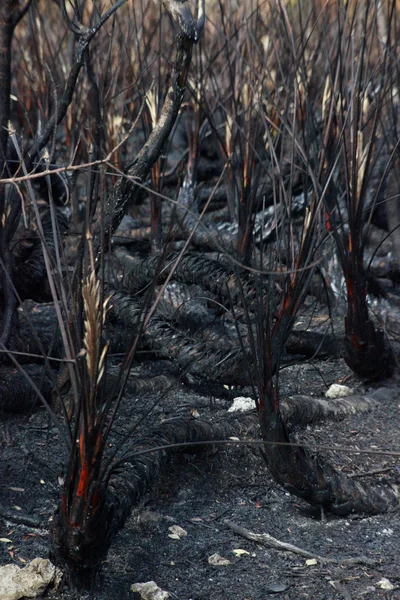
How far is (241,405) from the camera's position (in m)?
2.54

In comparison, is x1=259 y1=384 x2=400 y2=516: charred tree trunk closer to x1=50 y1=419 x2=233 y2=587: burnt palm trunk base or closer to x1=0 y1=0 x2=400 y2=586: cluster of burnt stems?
x1=0 y1=0 x2=400 y2=586: cluster of burnt stems

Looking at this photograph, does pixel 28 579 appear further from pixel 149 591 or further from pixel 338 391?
pixel 338 391

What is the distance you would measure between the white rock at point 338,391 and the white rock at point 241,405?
351 mm

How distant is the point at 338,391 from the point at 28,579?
4.97 ft

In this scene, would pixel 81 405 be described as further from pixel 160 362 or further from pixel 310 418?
pixel 160 362

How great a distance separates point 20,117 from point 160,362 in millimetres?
3443

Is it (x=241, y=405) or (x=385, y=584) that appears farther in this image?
(x=241, y=405)

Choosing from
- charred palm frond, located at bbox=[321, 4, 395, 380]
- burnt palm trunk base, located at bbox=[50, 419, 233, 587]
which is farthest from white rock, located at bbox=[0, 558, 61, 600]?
charred palm frond, located at bbox=[321, 4, 395, 380]

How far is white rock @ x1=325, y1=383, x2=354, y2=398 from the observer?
2.75m

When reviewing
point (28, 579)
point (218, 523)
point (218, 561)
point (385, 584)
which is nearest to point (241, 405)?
point (218, 523)

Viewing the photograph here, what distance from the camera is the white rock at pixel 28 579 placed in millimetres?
1540

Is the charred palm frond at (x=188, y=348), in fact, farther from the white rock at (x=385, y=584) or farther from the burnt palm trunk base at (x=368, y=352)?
the white rock at (x=385, y=584)

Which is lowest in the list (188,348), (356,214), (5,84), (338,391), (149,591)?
(149,591)

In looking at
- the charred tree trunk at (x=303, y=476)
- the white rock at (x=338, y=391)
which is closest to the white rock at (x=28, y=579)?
the charred tree trunk at (x=303, y=476)
